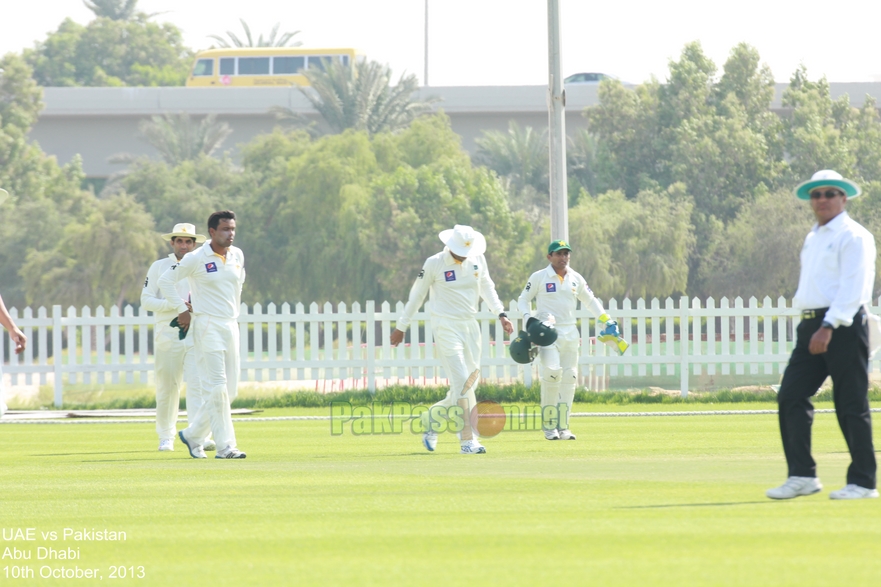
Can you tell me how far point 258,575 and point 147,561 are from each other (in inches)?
25.3

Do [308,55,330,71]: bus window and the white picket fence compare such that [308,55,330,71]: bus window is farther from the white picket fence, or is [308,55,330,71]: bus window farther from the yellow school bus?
the white picket fence

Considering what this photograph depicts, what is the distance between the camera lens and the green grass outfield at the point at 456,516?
5219 mm

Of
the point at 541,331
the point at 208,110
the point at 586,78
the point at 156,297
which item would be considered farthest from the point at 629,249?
the point at 156,297

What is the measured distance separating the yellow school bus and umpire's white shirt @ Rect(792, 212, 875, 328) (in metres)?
50.8

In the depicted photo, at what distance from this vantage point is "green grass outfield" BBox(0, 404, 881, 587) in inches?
205

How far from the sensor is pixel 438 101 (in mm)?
53719

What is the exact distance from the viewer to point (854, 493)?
7031mm

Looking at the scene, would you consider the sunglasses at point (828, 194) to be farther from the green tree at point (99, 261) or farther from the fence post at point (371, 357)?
the green tree at point (99, 261)

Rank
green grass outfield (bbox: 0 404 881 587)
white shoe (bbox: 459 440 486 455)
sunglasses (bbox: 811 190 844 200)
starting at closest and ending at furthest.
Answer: green grass outfield (bbox: 0 404 881 587) → sunglasses (bbox: 811 190 844 200) → white shoe (bbox: 459 440 486 455)

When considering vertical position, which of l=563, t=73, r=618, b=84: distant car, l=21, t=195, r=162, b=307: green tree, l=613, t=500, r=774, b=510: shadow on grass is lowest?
l=613, t=500, r=774, b=510: shadow on grass

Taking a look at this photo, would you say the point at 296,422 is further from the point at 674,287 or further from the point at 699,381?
the point at 674,287

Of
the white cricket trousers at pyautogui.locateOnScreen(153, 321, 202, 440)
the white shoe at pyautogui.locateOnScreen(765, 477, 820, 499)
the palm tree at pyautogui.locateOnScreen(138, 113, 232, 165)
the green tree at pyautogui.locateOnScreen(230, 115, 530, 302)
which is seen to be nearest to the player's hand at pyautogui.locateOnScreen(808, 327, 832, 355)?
the white shoe at pyautogui.locateOnScreen(765, 477, 820, 499)

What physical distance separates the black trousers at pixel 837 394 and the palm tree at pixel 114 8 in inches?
3920

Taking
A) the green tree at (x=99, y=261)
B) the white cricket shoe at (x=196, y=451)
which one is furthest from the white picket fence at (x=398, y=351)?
the green tree at (x=99, y=261)
